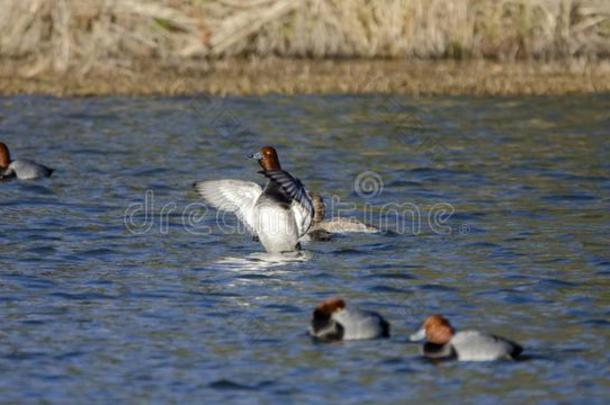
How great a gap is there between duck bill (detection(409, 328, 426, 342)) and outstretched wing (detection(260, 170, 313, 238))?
282cm

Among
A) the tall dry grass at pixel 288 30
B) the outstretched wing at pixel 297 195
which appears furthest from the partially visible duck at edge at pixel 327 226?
the tall dry grass at pixel 288 30

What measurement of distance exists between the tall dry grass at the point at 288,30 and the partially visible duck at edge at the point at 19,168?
5.58m

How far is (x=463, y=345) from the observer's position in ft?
34.0

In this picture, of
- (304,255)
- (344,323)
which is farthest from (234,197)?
(344,323)

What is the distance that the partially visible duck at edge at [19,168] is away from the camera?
19.2 m

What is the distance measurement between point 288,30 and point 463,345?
16.0 meters

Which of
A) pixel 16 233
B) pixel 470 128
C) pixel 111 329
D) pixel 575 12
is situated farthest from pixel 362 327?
Result: pixel 575 12

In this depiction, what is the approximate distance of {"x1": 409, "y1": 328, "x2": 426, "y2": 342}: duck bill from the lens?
10750 millimetres

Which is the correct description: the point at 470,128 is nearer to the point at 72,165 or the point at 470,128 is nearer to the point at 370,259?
the point at 72,165

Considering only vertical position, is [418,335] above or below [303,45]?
below

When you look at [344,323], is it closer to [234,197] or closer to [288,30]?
[234,197]

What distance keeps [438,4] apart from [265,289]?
12.6 m

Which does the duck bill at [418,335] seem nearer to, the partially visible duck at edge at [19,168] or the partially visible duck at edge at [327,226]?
the partially visible duck at edge at [327,226]

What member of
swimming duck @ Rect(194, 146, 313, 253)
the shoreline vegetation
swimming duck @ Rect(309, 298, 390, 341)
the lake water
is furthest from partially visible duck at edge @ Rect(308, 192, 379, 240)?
the shoreline vegetation
